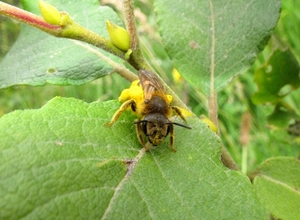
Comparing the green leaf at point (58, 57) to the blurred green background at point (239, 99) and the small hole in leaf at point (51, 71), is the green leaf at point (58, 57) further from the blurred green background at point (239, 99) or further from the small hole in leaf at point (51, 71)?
the blurred green background at point (239, 99)

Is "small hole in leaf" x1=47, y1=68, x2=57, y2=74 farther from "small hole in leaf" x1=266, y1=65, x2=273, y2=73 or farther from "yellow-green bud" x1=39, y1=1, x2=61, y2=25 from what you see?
"small hole in leaf" x1=266, y1=65, x2=273, y2=73

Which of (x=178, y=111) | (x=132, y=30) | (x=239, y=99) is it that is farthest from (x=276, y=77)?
(x=239, y=99)

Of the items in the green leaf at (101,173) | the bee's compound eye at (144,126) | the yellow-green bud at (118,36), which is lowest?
the green leaf at (101,173)

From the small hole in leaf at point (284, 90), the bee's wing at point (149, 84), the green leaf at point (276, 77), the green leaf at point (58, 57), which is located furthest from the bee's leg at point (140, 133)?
the small hole in leaf at point (284, 90)

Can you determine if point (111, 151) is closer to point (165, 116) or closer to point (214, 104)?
point (165, 116)

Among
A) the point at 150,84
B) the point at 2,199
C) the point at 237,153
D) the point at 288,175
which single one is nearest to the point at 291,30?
the point at 237,153

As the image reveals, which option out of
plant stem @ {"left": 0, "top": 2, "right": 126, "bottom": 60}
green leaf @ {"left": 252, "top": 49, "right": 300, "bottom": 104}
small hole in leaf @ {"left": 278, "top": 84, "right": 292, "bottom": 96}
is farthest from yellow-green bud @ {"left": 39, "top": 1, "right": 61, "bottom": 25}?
small hole in leaf @ {"left": 278, "top": 84, "right": 292, "bottom": 96}

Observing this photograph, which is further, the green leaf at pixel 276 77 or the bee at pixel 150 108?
the green leaf at pixel 276 77
